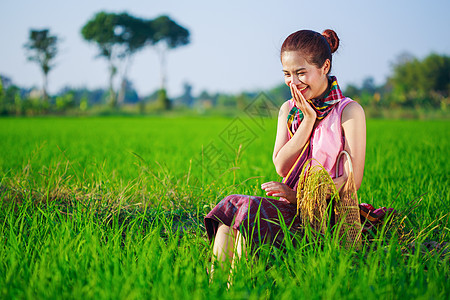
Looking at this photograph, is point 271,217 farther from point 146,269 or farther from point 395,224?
point 395,224

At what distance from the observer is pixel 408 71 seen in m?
37.4

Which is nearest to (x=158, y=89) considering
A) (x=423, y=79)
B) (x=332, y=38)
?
(x=423, y=79)

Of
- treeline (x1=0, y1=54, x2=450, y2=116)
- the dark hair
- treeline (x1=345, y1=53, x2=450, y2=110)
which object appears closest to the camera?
the dark hair

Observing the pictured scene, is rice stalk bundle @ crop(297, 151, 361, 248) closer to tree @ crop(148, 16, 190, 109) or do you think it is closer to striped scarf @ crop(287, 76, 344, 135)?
striped scarf @ crop(287, 76, 344, 135)

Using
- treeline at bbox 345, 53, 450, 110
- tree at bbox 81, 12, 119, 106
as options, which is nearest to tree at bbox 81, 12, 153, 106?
tree at bbox 81, 12, 119, 106

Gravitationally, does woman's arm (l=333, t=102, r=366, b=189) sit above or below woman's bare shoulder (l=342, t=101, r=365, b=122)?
below

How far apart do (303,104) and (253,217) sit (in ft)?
1.65

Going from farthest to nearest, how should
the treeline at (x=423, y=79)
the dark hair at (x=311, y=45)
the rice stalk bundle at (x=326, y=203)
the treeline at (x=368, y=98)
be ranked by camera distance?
the treeline at (x=423, y=79)
the treeline at (x=368, y=98)
the dark hair at (x=311, y=45)
the rice stalk bundle at (x=326, y=203)

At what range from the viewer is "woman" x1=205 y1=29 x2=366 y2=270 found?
1518 millimetres

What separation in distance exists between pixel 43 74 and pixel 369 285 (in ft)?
113

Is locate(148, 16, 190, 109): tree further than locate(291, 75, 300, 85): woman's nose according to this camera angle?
Yes

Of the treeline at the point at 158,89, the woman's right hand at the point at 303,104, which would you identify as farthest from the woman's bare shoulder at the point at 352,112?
the treeline at the point at 158,89

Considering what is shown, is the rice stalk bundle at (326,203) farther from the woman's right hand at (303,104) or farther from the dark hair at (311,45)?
the dark hair at (311,45)

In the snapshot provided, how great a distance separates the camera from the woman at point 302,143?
59.7 inches
